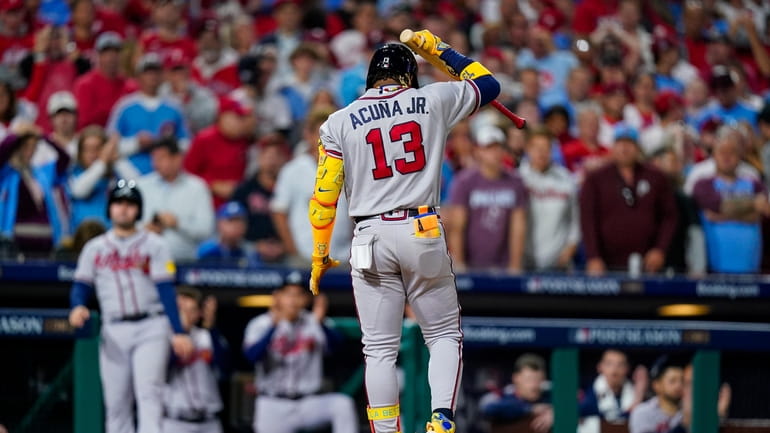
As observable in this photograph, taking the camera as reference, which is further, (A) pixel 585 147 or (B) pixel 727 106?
(B) pixel 727 106

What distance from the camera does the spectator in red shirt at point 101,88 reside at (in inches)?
402

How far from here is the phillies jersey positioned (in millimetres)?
5395

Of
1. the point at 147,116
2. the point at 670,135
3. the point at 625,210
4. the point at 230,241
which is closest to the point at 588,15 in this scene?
the point at 670,135

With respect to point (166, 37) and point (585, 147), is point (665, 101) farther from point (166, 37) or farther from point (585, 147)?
point (166, 37)

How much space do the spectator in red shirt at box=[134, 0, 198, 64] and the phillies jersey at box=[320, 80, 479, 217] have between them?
6181mm

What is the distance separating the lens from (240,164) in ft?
32.5

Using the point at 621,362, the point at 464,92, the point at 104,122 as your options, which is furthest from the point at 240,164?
the point at 464,92

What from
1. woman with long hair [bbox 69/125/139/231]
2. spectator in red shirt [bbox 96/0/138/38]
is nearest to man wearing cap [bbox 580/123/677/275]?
woman with long hair [bbox 69/125/139/231]

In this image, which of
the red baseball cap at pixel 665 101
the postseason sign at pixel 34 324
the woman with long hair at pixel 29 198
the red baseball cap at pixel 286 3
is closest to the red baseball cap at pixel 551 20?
the red baseball cap at pixel 665 101

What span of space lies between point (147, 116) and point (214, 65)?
165 cm

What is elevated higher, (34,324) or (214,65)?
(214,65)

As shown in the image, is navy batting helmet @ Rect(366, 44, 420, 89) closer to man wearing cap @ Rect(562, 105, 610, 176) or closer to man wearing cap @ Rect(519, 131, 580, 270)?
man wearing cap @ Rect(519, 131, 580, 270)

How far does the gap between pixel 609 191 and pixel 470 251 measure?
1087mm

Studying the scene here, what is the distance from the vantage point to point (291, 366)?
7957mm
